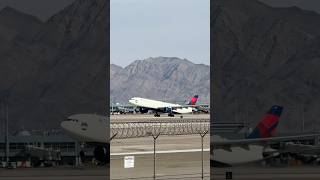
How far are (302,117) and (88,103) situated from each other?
392 centimetres

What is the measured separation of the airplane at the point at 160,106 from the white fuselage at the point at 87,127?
1.96 metres

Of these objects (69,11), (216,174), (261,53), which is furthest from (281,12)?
(69,11)

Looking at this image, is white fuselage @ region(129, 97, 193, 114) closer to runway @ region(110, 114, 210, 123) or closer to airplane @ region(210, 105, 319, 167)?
runway @ region(110, 114, 210, 123)

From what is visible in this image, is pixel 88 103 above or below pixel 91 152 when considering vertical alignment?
above

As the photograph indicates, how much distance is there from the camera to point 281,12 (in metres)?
9.59

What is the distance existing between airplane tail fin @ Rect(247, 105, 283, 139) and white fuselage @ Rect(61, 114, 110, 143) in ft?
8.77

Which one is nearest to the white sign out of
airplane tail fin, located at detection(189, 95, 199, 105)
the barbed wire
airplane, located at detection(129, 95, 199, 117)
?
the barbed wire

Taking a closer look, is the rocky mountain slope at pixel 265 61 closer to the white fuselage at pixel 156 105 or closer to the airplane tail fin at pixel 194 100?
the airplane tail fin at pixel 194 100

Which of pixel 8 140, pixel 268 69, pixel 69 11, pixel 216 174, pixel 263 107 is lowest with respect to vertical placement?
pixel 216 174

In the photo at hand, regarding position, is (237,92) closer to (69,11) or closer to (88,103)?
(88,103)

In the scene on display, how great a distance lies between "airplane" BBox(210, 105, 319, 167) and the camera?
30.7 feet

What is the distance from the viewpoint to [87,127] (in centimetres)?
923

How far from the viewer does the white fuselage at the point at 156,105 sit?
11279mm

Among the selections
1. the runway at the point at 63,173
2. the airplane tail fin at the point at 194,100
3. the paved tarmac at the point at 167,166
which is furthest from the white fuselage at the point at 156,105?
the runway at the point at 63,173
